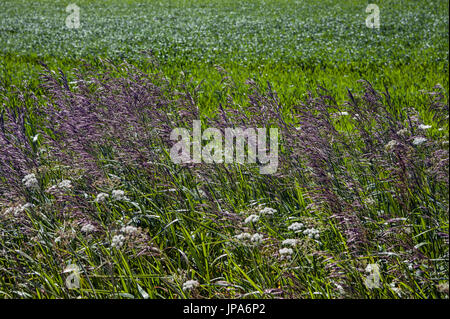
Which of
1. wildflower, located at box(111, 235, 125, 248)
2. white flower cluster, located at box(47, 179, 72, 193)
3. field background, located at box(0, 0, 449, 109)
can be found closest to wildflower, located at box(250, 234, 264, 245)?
wildflower, located at box(111, 235, 125, 248)

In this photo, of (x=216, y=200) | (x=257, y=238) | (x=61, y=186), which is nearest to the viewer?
(x=257, y=238)

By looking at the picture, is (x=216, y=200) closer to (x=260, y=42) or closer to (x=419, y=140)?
(x=419, y=140)

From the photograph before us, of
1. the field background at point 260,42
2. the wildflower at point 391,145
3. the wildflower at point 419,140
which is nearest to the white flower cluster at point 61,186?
the wildflower at point 391,145

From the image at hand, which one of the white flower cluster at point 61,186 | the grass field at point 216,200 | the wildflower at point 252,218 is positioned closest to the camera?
the wildflower at point 252,218

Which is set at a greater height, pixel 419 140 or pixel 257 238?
pixel 419 140

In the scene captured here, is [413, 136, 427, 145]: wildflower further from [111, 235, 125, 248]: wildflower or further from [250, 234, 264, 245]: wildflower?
[111, 235, 125, 248]: wildflower

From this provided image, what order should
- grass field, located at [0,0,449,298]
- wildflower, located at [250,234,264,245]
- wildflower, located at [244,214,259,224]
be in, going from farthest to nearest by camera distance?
grass field, located at [0,0,449,298], wildflower, located at [244,214,259,224], wildflower, located at [250,234,264,245]

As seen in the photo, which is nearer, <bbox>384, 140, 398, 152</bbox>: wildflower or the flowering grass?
the flowering grass

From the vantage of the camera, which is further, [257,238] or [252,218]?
[252,218]

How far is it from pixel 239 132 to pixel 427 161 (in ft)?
4.57

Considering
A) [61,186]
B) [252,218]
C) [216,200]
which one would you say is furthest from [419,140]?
[61,186]

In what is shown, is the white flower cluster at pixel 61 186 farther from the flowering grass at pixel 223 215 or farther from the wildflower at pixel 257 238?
the wildflower at pixel 257 238
